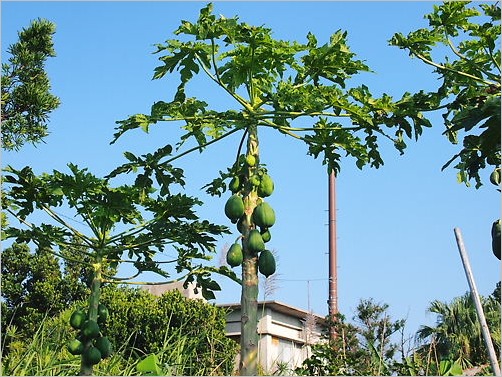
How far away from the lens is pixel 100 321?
5.85 metres

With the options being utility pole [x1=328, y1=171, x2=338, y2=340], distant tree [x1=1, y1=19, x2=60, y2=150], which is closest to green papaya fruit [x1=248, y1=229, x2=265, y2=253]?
distant tree [x1=1, y1=19, x2=60, y2=150]

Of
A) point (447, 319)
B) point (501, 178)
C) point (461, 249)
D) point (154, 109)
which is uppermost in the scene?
point (447, 319)

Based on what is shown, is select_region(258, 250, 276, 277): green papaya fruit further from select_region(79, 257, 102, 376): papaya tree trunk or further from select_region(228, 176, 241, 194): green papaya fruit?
select_region(79, 257, 102, 376): papaya tree trunk

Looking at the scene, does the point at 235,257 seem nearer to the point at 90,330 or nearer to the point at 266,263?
the point at 266,263

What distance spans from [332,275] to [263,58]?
1104 cm

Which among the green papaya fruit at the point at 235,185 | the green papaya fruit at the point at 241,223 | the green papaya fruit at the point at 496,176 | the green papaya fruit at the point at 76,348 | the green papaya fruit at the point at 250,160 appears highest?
the green papaya fruit at the point at 250,160

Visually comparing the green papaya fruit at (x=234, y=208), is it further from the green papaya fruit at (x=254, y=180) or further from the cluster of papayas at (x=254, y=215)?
the green papaya fruit at (x=254, y=180)

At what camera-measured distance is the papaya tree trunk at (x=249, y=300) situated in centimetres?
405

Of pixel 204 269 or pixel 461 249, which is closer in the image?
pixel 461 249

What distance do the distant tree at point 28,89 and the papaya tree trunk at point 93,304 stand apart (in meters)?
5.24

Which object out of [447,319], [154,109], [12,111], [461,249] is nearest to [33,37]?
[12,111]

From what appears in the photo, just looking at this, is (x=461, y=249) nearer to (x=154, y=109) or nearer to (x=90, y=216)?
(x=154, y=109)

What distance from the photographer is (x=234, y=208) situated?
14.6ft

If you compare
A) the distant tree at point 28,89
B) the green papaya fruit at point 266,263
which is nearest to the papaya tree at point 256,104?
the green papaya fruit at point 266,263
